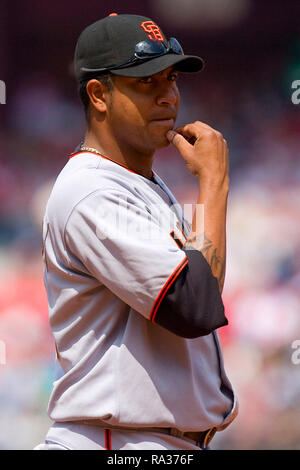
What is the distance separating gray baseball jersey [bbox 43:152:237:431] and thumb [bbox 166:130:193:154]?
0.49ft

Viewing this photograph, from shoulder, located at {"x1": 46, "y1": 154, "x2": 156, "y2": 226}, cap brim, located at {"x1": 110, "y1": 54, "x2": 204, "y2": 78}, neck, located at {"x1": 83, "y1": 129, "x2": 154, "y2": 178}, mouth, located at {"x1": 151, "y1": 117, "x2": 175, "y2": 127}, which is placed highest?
cap brim, located at {"x1": 110, "y1": 54, "x2": 204, "y2": 78}

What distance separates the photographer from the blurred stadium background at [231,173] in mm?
3857

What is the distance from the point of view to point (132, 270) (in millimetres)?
1665

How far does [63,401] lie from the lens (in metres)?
1.80

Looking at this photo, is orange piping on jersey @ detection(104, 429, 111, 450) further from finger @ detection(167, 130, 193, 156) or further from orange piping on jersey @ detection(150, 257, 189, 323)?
finger @ detection(167, 130, 193, 156)

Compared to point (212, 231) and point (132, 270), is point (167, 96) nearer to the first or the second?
point (212, 231)

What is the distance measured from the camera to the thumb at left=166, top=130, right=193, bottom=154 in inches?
75.7

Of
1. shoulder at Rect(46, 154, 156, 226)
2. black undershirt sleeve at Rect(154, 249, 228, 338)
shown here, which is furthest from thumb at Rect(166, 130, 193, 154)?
black undershirt sleeve at Rect(154, 249, 228, 338)

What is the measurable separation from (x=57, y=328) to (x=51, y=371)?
207 centimetres

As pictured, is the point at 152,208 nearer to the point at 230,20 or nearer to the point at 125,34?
the point at 125,34

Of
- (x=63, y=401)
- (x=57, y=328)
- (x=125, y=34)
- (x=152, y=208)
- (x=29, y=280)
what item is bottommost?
(x=29, y=280)

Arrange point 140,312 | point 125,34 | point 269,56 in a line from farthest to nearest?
point 269,56
point 125,34
point 140,312

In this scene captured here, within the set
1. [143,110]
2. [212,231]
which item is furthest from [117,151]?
[212,231]
